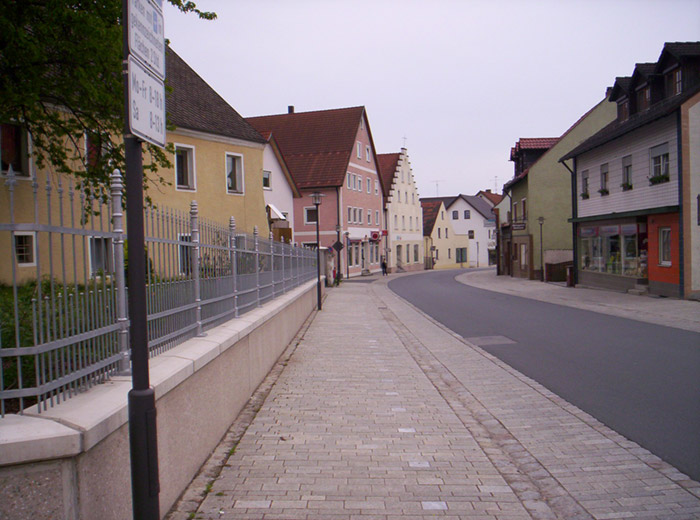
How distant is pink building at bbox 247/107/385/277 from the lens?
4956 centimetres

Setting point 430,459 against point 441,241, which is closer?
point 430,459

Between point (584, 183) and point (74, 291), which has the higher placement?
point (584, 183)

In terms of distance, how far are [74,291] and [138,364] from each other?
74 centimetres

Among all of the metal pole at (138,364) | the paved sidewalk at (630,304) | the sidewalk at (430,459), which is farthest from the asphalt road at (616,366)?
the metal pole at (138,364)

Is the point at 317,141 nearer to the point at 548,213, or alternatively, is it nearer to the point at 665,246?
the point at 548,213

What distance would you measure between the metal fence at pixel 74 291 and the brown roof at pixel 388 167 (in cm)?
5749

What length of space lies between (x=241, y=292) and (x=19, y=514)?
17.9ft

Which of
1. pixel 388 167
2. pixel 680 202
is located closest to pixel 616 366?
pixel 680 202

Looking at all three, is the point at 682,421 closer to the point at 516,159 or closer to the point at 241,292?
the point at 241,292

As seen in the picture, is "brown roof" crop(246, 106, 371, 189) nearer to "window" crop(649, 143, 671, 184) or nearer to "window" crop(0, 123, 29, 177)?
"window" crop(649, 143, 671, 184)

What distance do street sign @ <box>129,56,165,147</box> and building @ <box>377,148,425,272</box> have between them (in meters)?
57.7

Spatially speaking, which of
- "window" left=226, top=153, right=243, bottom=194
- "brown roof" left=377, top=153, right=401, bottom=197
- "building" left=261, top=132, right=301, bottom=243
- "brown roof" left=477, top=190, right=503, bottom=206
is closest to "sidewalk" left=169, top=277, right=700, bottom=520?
"window" left=226, top=153, right=243, bottom=194

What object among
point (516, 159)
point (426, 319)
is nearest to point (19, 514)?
point (426, 319)

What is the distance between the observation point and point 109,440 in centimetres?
316
